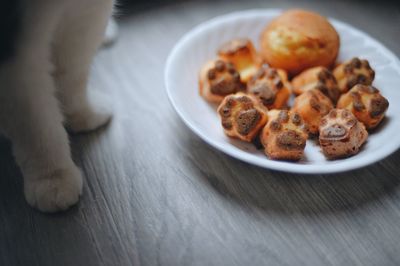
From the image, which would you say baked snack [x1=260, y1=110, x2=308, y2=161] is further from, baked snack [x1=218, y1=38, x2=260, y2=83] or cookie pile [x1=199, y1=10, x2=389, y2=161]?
baked snack [x1=218, y1=38, x2=260, y2=83]

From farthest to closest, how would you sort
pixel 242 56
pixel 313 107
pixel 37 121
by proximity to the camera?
pixel 242 56 < pixel 313 107 < pixel 37 121

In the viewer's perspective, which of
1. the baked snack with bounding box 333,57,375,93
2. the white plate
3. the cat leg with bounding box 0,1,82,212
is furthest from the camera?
the baked snack with bounding box 333,57,375,93

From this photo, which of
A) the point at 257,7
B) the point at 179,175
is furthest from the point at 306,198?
the point at 257,7

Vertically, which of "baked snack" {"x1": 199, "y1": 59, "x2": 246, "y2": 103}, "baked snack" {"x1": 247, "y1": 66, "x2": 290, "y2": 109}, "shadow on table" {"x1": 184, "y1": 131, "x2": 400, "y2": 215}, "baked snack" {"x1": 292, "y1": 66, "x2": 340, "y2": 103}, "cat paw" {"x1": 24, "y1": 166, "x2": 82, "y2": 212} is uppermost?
"baked snack" {"x1": 292, "y1": 66, "x2": 340, "y2": 103}

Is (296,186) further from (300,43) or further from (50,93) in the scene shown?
(50,93)

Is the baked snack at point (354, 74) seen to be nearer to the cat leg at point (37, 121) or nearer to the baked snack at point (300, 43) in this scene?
the baked snack at point (300, 43)

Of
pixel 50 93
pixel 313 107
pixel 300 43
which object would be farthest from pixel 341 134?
pixel 50 93

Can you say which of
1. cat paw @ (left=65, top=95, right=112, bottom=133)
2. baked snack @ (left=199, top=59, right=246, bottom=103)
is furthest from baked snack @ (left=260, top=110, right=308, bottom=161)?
cat paw @ (left=65, top=95, right=112, bottom=133)

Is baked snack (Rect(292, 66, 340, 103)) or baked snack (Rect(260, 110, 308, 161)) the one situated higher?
baked snack (Rect(292, 66, 340, 103))
